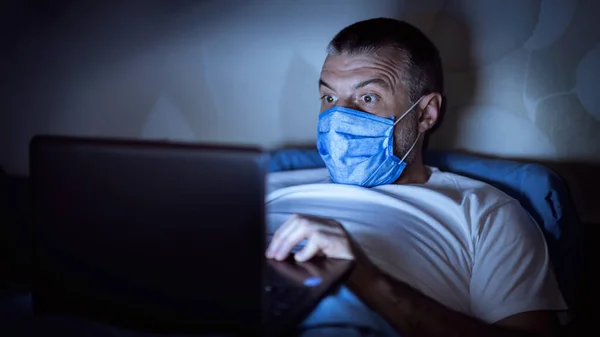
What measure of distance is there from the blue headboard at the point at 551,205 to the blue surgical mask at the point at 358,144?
0.25 metres

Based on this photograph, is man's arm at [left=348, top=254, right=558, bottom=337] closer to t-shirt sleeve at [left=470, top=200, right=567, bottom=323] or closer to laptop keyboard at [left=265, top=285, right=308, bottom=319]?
t-shirt sleeve at [left=470, top=200, right=567, bottom=323]

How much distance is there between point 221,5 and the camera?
186 cm

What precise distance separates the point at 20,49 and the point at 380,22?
1.46 meters

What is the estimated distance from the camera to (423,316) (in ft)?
3.31

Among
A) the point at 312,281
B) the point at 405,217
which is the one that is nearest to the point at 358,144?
the point at 405,217

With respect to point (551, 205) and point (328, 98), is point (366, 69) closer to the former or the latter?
point (328, 98)

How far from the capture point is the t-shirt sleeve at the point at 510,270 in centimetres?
Answer: 104

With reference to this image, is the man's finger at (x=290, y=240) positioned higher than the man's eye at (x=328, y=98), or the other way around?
the man's eye at (x=328, y=98)

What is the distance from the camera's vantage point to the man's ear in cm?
142

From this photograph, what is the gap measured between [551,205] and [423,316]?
46 cm

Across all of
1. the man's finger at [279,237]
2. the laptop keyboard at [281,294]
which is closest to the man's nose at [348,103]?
the man's finger at [279,237]

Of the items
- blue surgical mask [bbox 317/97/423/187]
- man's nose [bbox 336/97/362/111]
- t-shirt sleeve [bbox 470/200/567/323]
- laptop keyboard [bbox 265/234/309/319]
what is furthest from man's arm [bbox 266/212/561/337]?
man's nose [bbox 336/97/362/111]

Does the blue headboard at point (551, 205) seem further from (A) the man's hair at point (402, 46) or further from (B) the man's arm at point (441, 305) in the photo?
(A) the man's hair at point (402, 46)

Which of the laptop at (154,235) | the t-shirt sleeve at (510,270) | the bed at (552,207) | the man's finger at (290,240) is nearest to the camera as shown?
the laptop at (154,235)
